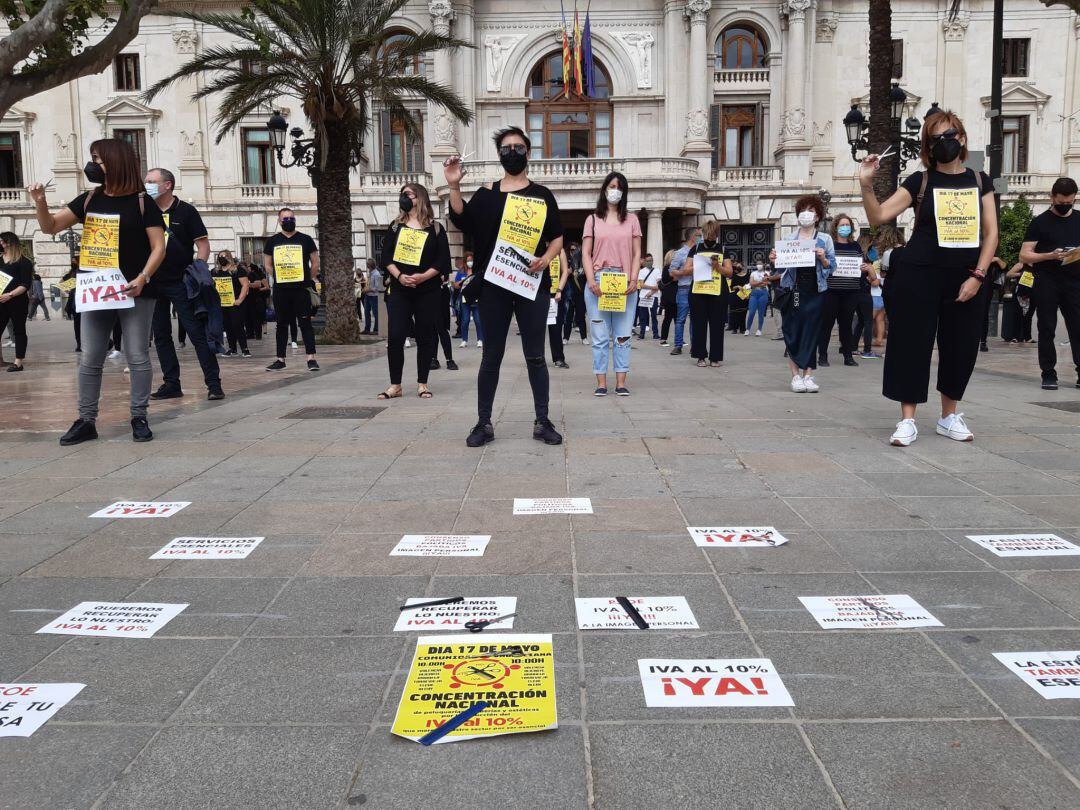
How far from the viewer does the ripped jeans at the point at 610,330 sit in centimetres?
826

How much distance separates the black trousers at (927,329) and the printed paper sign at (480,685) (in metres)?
4.16

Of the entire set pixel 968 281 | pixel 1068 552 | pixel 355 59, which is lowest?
pixel 1068 552

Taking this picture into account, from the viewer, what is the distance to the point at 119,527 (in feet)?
13.6

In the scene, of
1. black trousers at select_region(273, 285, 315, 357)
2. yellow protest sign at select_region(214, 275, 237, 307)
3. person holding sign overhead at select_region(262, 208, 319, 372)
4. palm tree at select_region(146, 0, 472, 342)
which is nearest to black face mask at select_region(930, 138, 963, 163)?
person holding sign overhead at select_region(262, 208, 319, 372)

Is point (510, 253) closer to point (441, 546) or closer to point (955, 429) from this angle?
point (441, 546)

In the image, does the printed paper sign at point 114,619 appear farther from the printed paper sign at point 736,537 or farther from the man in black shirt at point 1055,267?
the man in black shirt at point 1055,267

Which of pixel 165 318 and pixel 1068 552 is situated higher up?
pixel 165 318

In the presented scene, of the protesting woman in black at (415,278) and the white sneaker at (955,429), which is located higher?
the protesting woman in black at (415,278)

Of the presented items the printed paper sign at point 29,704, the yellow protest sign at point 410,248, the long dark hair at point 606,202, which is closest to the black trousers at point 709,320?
the long dark hair at point 606,202

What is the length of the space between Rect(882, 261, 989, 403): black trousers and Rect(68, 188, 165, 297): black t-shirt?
5.12 m

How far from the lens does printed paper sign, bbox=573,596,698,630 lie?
9.44 feet

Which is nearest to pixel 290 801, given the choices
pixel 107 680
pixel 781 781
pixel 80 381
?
pixel 107 680

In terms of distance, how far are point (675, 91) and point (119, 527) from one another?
3577 centimetres

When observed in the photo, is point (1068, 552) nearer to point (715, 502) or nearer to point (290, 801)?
point (715, 502)
